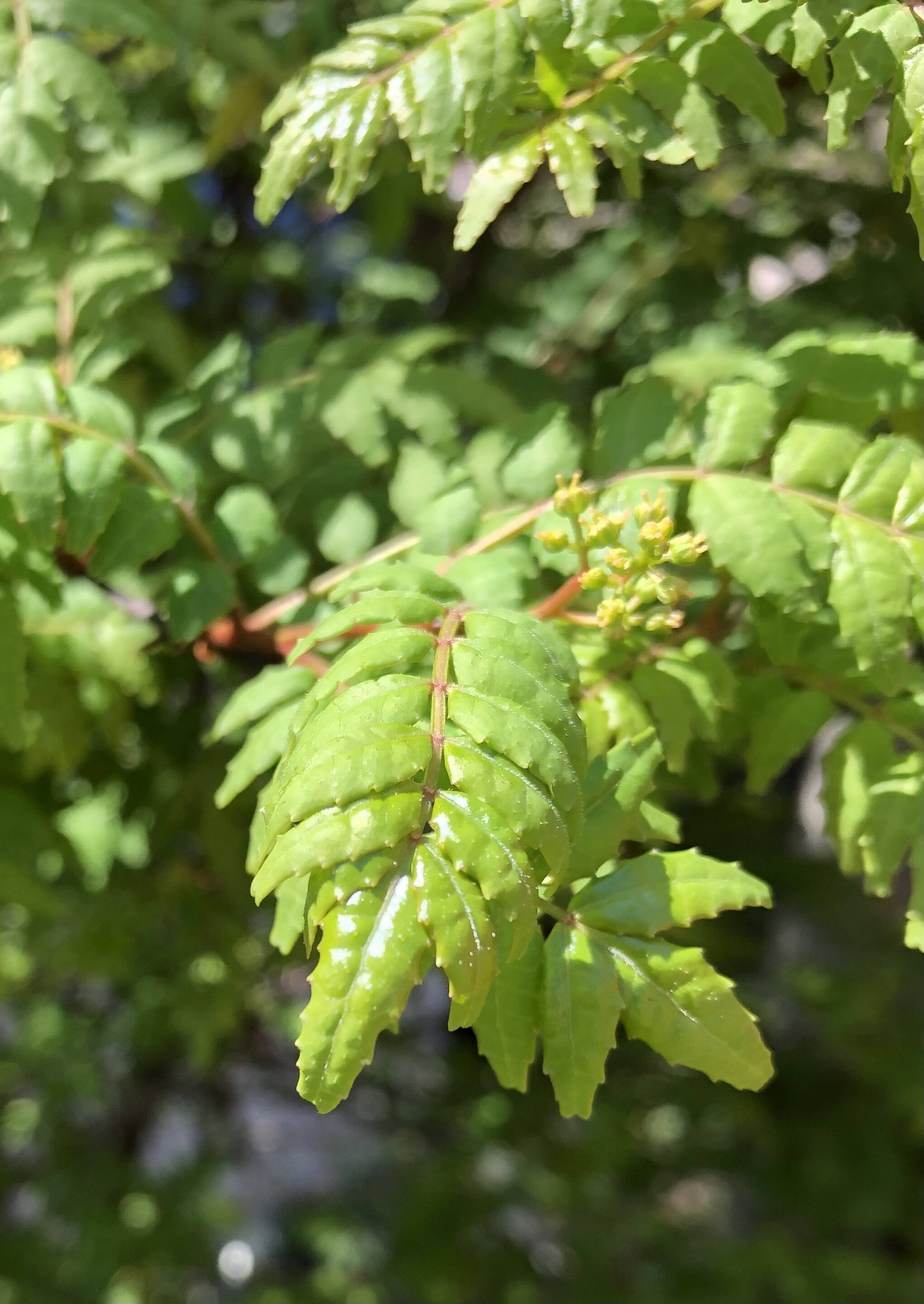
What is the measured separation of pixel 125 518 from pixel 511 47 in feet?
2.19

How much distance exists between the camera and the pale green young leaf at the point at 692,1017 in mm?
944

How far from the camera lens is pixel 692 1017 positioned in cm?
95

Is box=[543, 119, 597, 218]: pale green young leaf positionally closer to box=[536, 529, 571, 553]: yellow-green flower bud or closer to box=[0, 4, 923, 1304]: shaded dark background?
box=[536, 529, 571, 553]: yellow-green flower bud

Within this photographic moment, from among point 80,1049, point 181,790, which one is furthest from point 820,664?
point 80,1049

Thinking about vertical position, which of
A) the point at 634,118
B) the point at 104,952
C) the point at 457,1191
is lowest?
the point at 457,1191

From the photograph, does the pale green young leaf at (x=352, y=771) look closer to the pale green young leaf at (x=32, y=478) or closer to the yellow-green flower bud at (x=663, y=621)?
the yellow-green flower bud at (x=663, y=621)

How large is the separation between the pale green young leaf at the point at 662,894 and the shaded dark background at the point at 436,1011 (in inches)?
34.3

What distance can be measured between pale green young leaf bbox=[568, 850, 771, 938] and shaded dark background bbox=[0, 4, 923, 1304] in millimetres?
872

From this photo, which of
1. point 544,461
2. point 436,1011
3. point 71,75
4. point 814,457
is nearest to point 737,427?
point 814,457

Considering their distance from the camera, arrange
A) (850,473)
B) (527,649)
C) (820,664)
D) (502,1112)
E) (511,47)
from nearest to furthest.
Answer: (527,649)
(511,47)
(850,473)
(820,664)
(502,1112)

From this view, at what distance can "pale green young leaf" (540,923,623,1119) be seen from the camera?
93 centimetres

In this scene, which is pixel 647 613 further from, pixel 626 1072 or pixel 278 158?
pixel 626 1072

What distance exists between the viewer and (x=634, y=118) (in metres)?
1.13

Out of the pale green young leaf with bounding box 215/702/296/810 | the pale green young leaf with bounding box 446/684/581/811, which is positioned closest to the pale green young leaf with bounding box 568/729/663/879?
the pale green young leaf with bounding box 446/684/581/811
